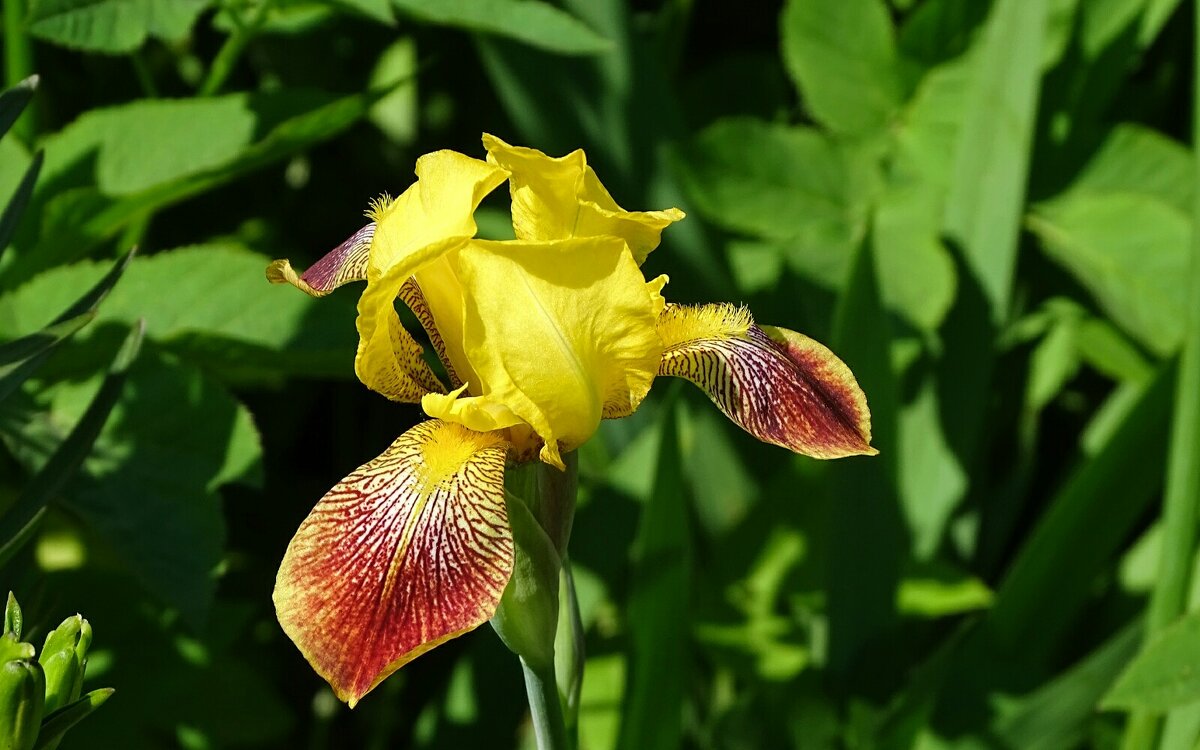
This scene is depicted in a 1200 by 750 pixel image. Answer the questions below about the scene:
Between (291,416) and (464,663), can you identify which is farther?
(291,416)

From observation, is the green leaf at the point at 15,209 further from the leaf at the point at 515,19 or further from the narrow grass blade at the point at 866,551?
the narrow grass blade at the point at 866,551

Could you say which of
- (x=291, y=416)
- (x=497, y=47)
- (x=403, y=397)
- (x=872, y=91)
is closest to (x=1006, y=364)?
(x=872, y=91)

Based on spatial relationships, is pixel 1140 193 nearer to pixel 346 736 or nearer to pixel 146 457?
pixel 146 457

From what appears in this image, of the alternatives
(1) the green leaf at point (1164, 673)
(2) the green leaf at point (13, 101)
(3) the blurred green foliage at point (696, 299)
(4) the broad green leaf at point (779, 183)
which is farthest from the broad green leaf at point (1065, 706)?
(2) the green leaf at point (13, 101)

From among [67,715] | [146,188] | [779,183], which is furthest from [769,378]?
[779,183]

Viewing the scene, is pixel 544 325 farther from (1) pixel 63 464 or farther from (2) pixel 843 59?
(2) pixel 843 59

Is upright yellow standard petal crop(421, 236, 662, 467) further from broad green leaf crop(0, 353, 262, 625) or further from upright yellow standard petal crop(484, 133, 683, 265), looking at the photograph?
broad green leaf crop(0, 353, 262, 625)
